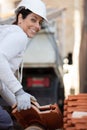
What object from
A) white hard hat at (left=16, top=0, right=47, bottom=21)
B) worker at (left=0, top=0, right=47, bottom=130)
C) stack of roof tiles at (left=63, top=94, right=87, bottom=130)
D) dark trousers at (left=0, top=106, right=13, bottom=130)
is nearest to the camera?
stack of roof tiles at (left=63, top=94, right=87, bottom=130)

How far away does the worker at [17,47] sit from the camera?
5.34 metres

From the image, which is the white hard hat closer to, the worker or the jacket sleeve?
the worker

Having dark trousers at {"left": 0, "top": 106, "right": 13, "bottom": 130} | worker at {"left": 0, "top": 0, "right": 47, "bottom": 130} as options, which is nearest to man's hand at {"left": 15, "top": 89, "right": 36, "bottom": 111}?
worker at {"left": 0, "top": 0, "right": 47, "bottom": 130}

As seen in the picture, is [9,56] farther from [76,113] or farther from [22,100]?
[76,113]

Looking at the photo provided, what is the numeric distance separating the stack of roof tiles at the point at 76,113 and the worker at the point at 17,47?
1.37 feet

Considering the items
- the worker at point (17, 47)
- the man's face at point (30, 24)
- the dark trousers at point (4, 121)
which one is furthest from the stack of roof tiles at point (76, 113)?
the man's face at point (30, 24)

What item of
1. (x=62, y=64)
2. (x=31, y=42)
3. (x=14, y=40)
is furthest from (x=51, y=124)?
(x=62, y=64)

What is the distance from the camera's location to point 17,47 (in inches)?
215

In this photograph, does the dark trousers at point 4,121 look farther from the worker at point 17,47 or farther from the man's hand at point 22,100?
the man's hand at point 22,100

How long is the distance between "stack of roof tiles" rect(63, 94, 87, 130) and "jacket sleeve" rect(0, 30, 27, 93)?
23.4 inches

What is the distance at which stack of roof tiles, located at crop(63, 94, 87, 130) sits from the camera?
5234 mm

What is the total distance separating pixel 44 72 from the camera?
1047 centimetres

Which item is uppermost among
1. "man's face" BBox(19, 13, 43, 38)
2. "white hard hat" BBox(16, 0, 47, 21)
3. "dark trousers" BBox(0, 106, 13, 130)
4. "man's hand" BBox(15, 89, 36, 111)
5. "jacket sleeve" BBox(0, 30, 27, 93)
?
"white hard hat" BBox(16, 0, 47, 21)

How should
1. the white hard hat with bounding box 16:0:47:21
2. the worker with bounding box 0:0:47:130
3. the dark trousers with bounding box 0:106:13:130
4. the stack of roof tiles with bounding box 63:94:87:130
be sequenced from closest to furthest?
the stack of roof tiles with bounding box 63:94:87:130 < the worker with bounding box 0:0:47:130 < the dark trousers with bounding box 0:106:13:130 < the white hard hat with bounding box 16:0:47:21
